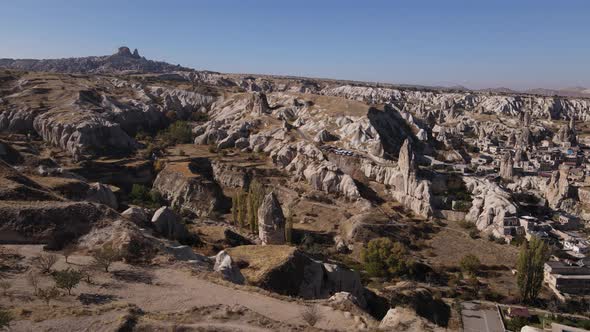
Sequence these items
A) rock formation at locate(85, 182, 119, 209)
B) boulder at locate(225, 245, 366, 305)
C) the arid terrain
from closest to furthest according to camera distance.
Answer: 1. the arid terrain
2. boulder at locate(225, 245, 366, 305)
3. rock formation at locate(85, 182, 119, 209)

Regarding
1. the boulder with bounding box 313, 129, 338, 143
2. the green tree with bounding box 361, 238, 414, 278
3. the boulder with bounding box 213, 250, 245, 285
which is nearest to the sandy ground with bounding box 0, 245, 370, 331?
the boulder with bounding box 213, 250, 245, 285

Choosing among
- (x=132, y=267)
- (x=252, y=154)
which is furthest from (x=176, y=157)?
(x=132, y=267)

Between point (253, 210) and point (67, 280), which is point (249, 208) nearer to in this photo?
point (253, 210)

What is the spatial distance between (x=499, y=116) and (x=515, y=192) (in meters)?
80.0

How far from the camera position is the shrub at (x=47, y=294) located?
1333cm

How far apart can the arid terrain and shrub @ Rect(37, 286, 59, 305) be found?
0.08 meters

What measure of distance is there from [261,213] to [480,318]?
644 inches

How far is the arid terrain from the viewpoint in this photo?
49.4 ft

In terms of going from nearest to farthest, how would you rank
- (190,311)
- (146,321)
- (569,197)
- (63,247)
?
(146,321)
(190,311)
(63,247)
(569,197)

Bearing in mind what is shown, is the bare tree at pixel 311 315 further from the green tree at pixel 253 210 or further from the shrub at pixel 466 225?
the shrub at pixel 466 225

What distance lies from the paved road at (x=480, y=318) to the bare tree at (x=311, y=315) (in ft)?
42.0

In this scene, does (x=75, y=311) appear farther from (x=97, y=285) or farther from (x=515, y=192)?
(x=515, y=192)

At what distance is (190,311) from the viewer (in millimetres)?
13453

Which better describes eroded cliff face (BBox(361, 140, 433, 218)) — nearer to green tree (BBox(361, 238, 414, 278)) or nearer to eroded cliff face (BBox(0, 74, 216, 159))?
green tree (BBox(361, 238, 414, 278))
